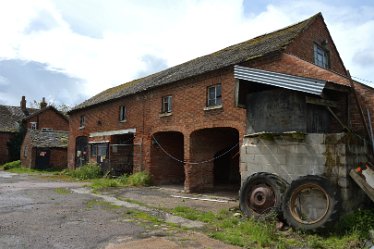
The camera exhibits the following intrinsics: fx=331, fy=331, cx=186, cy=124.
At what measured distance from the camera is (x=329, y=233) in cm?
696

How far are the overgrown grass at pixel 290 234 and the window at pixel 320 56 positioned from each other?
8.74 meters

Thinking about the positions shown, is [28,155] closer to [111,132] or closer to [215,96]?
[111,132]

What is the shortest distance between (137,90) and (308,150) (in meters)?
12.1

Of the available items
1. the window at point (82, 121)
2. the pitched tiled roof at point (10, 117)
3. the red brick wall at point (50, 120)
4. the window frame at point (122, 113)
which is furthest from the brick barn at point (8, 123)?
the window frame at point (122, 113)

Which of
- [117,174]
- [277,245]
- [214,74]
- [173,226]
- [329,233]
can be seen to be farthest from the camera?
[117,174]

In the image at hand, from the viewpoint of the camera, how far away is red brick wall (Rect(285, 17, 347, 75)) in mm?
13016

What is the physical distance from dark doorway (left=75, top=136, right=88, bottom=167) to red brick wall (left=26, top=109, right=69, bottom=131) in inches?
667

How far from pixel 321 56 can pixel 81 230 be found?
42.1 ft

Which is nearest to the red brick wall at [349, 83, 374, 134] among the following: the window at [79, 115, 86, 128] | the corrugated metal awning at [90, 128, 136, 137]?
the corrugated metal awning at [90, 128, 136, 137]

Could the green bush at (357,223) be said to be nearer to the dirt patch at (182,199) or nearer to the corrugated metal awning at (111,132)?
the dirt patch at (182,199)

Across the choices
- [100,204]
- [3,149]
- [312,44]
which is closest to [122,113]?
[100,204]

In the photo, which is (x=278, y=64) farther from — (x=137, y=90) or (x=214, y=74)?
(x=137, y=90)

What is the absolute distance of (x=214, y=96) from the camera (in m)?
14.0

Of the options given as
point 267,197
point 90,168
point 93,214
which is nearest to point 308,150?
point 267,197
